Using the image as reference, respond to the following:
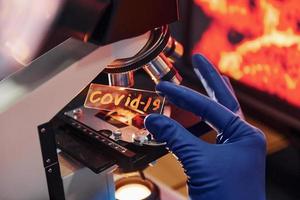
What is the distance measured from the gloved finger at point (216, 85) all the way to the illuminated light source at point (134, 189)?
315 millimetres

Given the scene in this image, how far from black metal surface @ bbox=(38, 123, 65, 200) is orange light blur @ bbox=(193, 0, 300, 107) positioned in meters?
1.00

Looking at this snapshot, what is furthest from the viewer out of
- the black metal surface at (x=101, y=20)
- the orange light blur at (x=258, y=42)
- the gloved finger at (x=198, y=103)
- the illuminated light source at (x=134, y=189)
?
the orange light blur at (x=258, y=42)

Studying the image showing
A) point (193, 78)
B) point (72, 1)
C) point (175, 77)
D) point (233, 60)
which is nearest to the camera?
point (72, 1)

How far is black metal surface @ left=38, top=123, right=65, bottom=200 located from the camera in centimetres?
56

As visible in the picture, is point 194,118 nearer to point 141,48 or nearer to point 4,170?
point 141,48

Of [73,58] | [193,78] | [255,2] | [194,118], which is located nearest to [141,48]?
[73,58]

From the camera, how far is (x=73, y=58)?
0.54m

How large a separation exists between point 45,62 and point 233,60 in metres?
1.15

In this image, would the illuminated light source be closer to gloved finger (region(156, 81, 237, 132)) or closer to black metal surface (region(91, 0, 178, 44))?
gloved finger (region(156, 81, 237, 132))

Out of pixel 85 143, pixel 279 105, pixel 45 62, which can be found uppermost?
pixel 45 62

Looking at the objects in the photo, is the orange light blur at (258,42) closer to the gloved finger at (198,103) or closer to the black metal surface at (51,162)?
the gloved finger at (198,103)

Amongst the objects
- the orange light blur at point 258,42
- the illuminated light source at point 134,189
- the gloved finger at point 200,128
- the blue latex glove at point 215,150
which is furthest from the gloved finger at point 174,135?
the orange light blur at point 258,42

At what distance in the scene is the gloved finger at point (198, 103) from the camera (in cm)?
60

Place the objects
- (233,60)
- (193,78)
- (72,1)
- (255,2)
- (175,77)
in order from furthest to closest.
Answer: (193,78), (233,60), (255,2), (175,77), (72,1)
